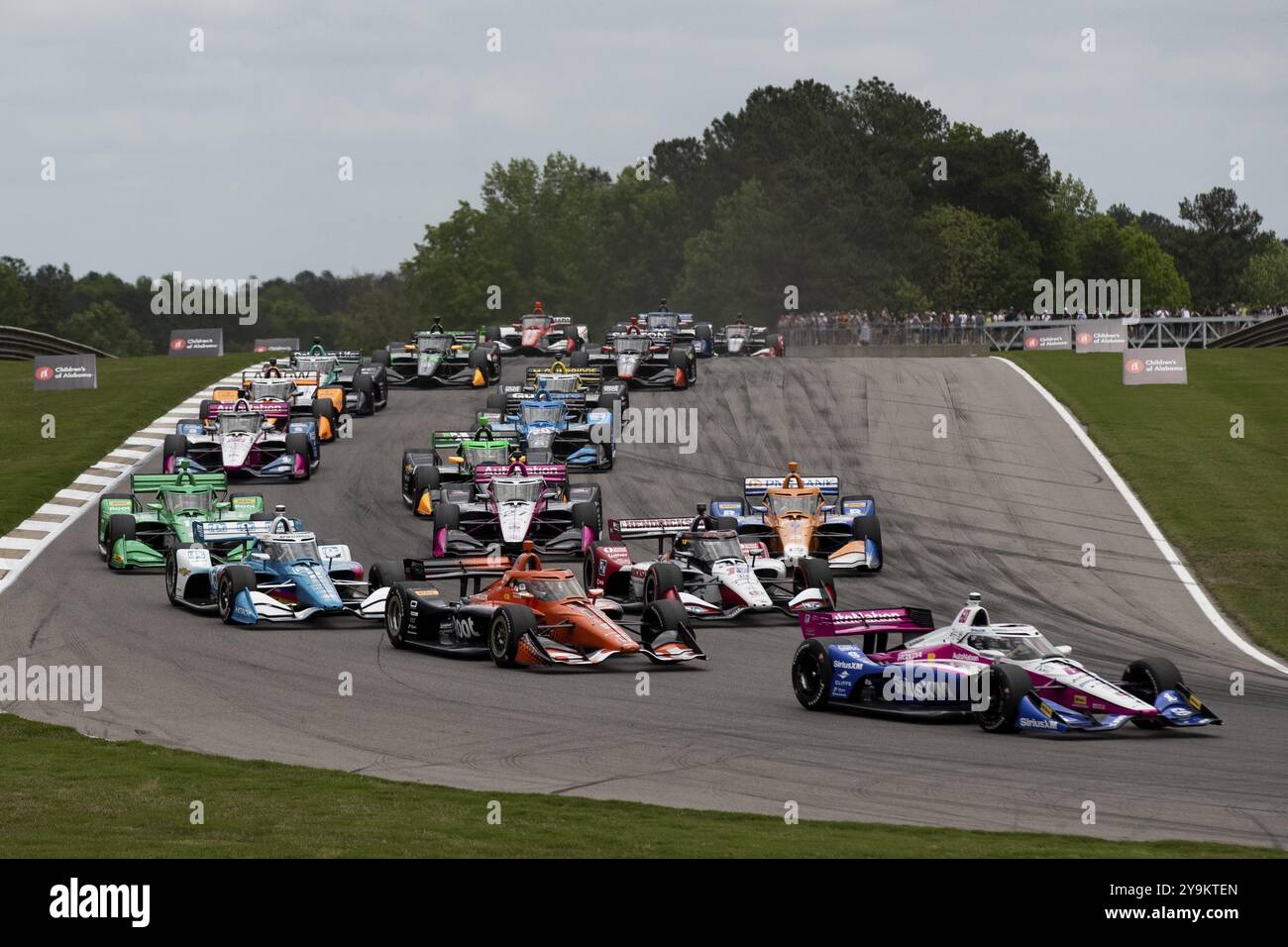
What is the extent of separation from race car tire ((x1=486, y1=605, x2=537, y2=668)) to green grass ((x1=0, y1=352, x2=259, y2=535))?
17.1 meters

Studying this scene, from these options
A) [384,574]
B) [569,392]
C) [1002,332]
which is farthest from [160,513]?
[1002,332]

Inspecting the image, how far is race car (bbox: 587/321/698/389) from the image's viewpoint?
5531 centimetres

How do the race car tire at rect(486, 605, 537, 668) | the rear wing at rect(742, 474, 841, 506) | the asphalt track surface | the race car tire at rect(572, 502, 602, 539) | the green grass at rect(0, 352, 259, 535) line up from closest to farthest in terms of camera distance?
the asphalt track surface → the race car tire at rect(486, 605, 537, 668) → the race car tire at rect(572, 502, 602, 539) → the rear wing at rect(742, 474, 841, 506) → the green grass at rect(0, 352, 259, 535)

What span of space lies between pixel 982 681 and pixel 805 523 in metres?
12.7

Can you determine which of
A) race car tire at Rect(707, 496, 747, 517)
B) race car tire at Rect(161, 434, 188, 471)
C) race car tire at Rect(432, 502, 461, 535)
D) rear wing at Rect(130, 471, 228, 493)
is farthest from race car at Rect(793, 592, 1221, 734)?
race car tire at Rect(161, 434, 188, 471)

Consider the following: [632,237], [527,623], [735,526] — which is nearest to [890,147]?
[632,237]

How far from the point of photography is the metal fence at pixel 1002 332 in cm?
7125

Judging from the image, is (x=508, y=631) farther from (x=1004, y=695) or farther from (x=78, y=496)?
(x=78, y=496)

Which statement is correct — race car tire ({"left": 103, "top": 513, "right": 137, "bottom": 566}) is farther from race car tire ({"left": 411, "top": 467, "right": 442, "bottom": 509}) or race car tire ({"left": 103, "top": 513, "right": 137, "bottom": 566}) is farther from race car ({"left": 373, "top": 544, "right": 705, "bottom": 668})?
race car ({"left": 373, "top": 544, "right": 705, "bottom": 668})

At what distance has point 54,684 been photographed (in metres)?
21.7

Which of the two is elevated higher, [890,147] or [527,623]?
[890,147]

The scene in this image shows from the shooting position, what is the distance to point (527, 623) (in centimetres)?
2272

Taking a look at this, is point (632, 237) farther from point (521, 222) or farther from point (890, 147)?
point (890, 147)
